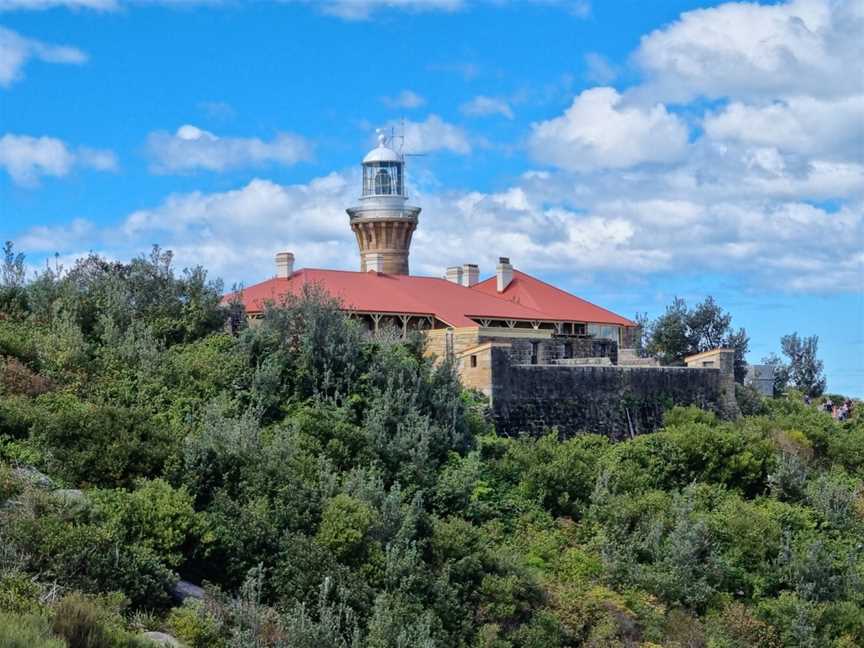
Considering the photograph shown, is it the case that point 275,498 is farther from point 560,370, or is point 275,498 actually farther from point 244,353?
point 560,370

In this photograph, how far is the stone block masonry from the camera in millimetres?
19688

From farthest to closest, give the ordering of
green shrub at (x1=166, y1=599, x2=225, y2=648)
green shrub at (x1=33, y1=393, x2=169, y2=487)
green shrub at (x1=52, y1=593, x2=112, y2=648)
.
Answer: green shrub at (x1=33, y1=393, x2=169, y2=487) < green shrub at (x1=166, y1=599, x2=225, y2=648) < green shrub at (x1=52, y1=593, x2=112, y2=648)

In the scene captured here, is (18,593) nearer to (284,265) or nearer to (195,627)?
(195,627)

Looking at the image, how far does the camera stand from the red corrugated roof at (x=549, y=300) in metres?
29.0

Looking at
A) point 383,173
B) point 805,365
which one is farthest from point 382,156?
point 805,365

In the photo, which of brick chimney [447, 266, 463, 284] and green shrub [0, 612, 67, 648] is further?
brick chimney [447, 266, 463, 284]

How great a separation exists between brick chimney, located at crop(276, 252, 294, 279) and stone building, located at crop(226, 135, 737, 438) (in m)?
0.02

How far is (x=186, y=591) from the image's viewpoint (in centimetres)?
1192

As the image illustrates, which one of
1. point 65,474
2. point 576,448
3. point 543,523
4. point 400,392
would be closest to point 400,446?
point 400,392

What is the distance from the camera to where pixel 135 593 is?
11219 mm

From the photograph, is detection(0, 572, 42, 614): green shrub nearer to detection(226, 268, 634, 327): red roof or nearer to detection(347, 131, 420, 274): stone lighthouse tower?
detection(226, 268, 634, 327): red roof

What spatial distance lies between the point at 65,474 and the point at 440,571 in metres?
4.43

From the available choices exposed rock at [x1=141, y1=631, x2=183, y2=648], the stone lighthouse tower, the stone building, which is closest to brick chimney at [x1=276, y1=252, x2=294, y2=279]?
the stone building

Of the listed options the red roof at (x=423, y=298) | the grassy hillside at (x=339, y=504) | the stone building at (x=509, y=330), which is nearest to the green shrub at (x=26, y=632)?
the grassy hillside at (x=339, y=504)
